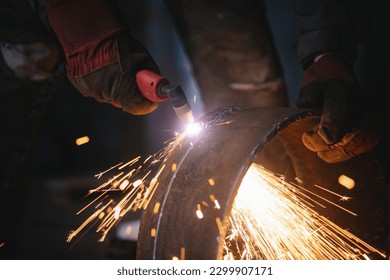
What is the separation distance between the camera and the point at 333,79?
155cm

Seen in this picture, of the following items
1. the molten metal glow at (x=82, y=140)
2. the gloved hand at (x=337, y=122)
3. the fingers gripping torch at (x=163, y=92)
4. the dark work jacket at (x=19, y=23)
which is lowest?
the gloved hand at (x=337, y=122)

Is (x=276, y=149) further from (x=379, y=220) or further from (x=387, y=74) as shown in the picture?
(x=379, y=220)

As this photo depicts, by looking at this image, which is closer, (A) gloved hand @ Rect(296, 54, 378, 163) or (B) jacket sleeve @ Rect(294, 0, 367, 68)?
(A) gloved hand @ Rect(296, 54, 378, 163)

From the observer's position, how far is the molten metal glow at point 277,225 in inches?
64.6

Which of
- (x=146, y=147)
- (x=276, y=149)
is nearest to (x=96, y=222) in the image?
(x=146, y=147)

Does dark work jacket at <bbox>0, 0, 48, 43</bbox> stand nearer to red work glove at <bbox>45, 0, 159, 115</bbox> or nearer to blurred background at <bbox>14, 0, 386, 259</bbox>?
red work glove at <bbox>45, 0, 159, 115</bbox>

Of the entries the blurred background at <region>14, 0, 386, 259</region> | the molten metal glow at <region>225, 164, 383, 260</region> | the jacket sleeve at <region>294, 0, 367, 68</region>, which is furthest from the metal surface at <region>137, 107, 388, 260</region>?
the blurred background at <region>14, 0, 386, 259</region>

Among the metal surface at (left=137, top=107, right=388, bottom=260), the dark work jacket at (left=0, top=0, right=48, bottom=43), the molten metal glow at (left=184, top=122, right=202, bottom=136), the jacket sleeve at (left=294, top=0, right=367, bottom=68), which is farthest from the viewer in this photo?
the dark work jacket at (left=0, top=0, right=48, bottom=43)

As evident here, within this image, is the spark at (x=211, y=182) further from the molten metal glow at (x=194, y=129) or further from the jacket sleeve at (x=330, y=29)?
the jacket sleeve at (x=330, y=29)

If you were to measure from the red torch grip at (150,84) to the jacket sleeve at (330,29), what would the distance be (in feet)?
2.52

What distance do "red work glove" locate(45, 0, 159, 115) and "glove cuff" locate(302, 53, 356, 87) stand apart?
63 cm

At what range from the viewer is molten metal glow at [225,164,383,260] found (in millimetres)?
1641

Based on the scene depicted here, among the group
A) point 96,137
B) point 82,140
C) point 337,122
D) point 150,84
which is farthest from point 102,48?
point 82,140

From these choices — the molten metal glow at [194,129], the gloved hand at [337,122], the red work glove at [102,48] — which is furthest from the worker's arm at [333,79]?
the red work glove at [102,48]
